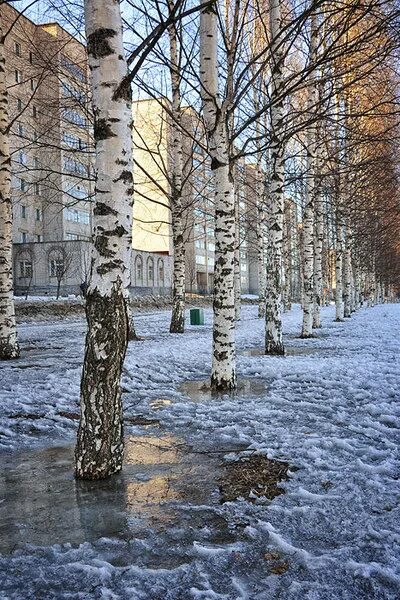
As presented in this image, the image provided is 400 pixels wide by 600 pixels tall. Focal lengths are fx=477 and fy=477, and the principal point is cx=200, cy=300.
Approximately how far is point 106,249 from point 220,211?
352 centimetres

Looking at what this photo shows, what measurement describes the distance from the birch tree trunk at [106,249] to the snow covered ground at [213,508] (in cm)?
40

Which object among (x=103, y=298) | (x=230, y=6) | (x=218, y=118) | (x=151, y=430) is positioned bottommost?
(x=151, y=430)

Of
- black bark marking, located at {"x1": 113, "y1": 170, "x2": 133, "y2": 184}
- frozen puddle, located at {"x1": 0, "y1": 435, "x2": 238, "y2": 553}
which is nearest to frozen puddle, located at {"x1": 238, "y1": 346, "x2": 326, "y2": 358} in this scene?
frozen puddle, located at {"x1": 0, "y1": 435, "x2": 238, "y2": 553}

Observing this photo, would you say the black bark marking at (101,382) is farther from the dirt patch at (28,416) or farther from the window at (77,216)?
the window at (77,216)

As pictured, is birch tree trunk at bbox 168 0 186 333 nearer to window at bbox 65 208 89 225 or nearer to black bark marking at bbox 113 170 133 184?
black bark marking at bbox 113 170 133 184

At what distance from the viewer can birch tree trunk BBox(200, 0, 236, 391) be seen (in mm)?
6762

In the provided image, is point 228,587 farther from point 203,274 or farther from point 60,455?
point 203,274

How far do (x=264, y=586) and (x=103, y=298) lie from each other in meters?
2.17

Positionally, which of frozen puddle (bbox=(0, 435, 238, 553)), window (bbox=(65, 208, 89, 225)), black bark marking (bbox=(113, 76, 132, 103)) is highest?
window (bbox=(65, 208, 89, 225))

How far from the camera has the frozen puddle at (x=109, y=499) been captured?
9.25 feet

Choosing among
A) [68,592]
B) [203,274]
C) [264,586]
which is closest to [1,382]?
[68,592]

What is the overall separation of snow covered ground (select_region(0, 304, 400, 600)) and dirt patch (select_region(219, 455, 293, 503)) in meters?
0.08

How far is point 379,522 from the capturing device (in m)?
2.80

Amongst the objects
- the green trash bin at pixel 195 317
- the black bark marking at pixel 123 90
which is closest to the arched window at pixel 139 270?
the green trash bin at pixel 195 317
